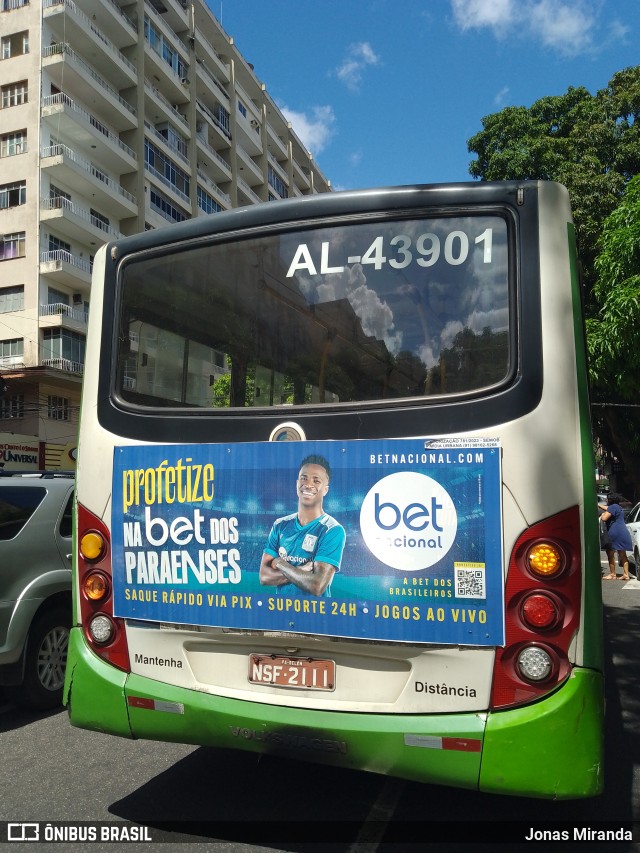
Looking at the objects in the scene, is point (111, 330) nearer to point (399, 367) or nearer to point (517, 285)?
point (399, 367)

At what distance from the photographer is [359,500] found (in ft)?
9.80

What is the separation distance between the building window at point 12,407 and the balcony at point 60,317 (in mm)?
3237

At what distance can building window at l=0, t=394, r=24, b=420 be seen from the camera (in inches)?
1212

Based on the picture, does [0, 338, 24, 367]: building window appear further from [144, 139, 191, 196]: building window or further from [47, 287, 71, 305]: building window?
[144, 139, 191, 196]: building window

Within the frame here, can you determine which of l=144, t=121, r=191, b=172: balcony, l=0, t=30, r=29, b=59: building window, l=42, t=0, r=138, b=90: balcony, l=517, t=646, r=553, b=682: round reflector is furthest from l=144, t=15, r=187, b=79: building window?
l=517, t=646, r=553, b=682: round reflector

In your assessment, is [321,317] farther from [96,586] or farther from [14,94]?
[14,94]

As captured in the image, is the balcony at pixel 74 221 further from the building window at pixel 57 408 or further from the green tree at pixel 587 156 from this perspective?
the green tree at pixel 587 156

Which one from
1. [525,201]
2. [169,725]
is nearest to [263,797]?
[169,725]

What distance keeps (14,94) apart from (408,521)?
35.6m

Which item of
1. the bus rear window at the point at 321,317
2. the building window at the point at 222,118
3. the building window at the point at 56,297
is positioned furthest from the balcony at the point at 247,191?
the bus rear window at the point at 321,317

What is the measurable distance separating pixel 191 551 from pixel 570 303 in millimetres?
1916

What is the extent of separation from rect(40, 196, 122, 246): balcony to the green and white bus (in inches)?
1167

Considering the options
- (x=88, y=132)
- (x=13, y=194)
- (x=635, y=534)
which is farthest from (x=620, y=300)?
(x=13, y=194)

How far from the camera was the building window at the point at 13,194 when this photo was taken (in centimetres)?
3112
